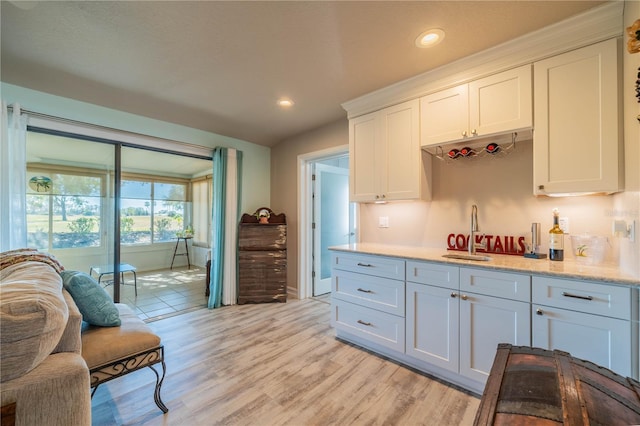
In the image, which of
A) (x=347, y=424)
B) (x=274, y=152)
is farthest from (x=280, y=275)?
(x=347, y=424)

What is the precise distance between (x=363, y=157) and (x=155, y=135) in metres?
2.58

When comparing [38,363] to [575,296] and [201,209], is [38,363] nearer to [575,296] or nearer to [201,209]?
[575,296]

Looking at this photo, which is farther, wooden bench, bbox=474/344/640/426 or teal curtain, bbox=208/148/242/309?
teal curtain, bbox=208/148/242/309

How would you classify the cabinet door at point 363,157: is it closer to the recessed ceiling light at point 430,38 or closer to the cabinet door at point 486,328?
the recessed ceiling light at point 430,38

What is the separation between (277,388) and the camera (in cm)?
193

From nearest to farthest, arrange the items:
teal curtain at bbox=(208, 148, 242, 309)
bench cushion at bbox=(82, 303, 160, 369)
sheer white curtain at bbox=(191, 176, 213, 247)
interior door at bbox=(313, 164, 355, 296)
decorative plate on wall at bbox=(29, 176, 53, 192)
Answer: bench cushion at bbox=(82, 303, 160, 369)
decorative plate on wall at bbox=(29, 176, 53, 192)
teal curtain at bbox=(208, 148, 242, 309)
interior door at bbox=(313, 164, 355, 296)
sheer white curtain at bbox=(191, 176, 213, 247)

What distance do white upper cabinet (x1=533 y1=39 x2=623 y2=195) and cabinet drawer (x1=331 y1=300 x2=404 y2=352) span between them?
4.93 feet

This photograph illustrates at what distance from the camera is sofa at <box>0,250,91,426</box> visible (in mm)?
854

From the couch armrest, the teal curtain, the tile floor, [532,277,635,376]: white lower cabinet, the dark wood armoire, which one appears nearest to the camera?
the couch armrest

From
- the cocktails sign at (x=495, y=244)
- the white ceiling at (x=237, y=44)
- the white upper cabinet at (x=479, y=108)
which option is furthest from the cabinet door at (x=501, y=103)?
the cocktails sign at (x=495, y=244)

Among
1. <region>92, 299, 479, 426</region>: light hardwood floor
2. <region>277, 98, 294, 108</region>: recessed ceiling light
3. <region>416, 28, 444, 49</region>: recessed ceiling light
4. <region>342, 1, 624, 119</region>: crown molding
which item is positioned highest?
<region>416, 28, 444, 49</region>: recessed ceiling light

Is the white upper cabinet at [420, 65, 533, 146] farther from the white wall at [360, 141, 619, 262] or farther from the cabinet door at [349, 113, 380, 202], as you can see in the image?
the cabinet door at [349, 113, 380, 202]

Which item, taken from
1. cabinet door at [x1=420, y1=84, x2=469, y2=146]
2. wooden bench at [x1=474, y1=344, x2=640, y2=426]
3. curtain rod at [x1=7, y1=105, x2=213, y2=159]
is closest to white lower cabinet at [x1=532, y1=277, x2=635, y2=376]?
wooden bench at [x1=474, y1=344, x2=640, y2=426]

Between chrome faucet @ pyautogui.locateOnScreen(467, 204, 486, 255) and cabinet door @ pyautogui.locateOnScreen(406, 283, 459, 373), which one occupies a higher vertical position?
chrome faucet @ pyautogui.locateOnScreen(467, 204, 486, 255)
